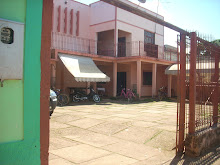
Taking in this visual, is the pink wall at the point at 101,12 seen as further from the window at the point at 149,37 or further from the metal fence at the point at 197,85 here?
the metal fence at the point at 197,85

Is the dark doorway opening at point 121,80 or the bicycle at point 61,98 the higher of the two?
the dark doorway opening at point 121,80

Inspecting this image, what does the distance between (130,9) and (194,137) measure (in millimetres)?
2454

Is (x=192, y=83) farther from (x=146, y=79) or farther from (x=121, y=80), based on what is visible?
(x=146, y=79)

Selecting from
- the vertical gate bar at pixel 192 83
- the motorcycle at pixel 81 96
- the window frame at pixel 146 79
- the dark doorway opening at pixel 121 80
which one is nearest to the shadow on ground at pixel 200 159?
the vertical gate bar at pixel 192 83

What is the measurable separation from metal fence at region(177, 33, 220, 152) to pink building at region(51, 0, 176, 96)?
6.88 metres

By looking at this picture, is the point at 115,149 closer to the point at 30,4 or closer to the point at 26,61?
the point at 26,61

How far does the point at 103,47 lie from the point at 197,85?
1247 centimetres

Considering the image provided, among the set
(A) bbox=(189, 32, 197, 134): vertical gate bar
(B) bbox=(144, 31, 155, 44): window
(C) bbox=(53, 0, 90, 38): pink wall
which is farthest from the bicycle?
(B) bbox=(144, 31, 155, 44): window

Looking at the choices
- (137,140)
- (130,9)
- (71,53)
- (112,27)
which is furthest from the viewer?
(112,27)

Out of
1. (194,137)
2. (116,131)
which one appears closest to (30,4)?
(194,137)

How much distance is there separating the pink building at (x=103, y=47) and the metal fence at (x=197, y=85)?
22.6 feet

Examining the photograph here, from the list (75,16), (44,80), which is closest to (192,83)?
(44,80)

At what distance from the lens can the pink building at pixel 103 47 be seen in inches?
469

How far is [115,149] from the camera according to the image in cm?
402
